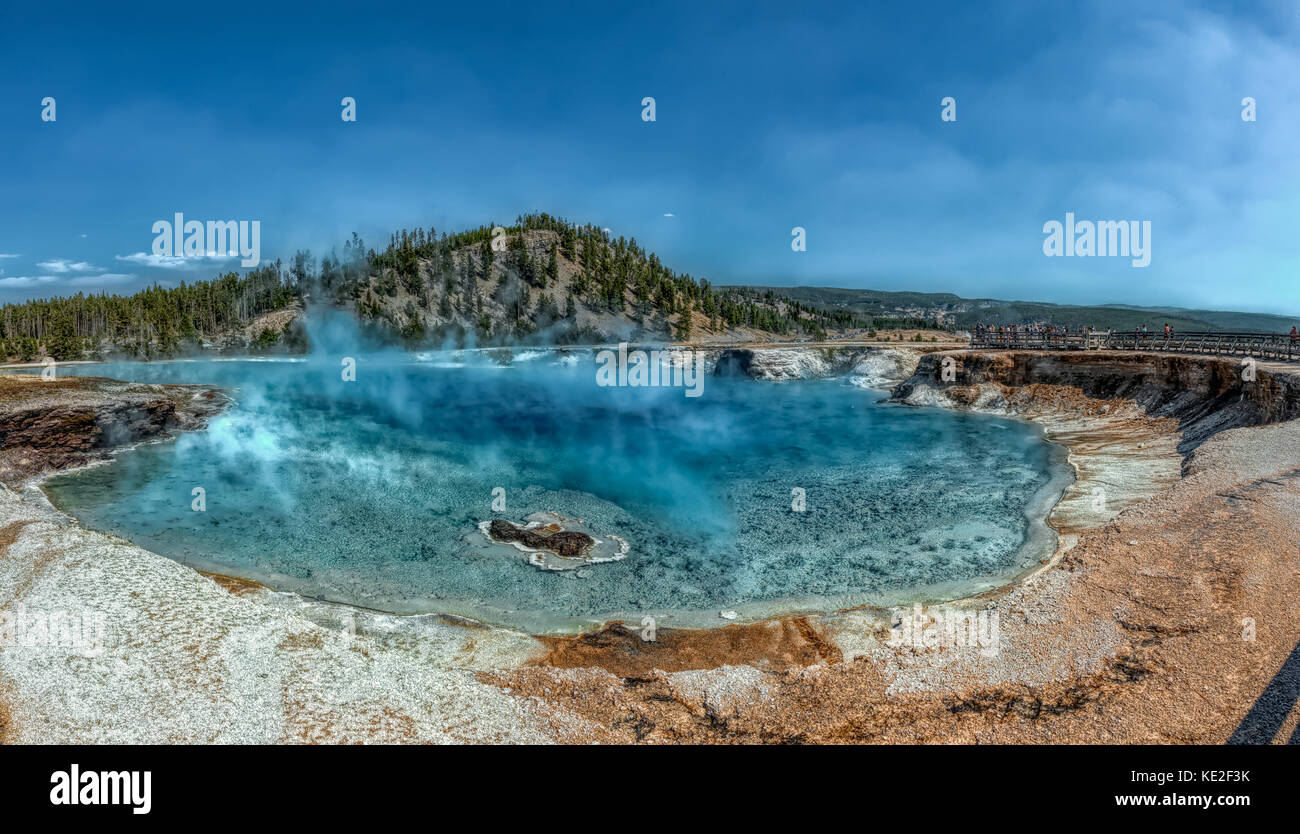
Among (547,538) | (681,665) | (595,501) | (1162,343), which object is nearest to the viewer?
(681,665)

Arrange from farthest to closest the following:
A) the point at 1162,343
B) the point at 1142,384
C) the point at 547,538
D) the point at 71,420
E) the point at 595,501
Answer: the point at 1162,343 < the point at 1142,384 < the point at 71,420 < the point at 595,501 < the point at 547,538

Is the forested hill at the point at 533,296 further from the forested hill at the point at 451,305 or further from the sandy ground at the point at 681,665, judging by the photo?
the sandy ground at the point at 681,665

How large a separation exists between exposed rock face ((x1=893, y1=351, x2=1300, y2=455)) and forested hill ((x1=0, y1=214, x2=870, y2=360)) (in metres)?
53.2

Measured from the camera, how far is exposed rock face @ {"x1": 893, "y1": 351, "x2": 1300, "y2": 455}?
26766 mm

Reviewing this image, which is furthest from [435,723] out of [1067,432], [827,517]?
[1067,432]

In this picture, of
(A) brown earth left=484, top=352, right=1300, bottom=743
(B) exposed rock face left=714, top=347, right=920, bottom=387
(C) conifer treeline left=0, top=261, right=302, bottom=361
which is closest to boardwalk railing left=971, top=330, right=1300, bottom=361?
(B) exposed rock face left=714, top=347, right=920, bottom=387

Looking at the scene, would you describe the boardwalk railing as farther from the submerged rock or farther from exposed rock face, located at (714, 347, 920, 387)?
the submerged rock

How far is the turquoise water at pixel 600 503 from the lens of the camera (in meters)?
14.9

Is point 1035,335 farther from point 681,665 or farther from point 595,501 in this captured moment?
point 681,665

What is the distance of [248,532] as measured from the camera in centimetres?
1856

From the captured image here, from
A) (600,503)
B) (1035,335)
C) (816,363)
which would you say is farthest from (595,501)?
(816,363)

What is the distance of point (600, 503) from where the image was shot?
2222cm

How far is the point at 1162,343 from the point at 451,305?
107 metres

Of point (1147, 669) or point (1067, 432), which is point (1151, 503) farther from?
point (1067, 432)
